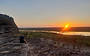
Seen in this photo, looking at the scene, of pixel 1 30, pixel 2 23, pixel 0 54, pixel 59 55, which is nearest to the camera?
pixel 0 54

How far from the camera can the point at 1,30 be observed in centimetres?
2072

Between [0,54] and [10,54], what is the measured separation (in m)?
0.78

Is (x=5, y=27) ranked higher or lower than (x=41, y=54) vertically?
higher

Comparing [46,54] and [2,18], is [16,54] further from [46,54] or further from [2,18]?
[2,18]

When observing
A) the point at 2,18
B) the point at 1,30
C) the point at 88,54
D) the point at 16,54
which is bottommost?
the point at 88,54

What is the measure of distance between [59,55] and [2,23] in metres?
13.1

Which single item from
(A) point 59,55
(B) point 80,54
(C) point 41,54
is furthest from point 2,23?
(B) point 80,54

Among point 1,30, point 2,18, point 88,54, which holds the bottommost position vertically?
point 88,54

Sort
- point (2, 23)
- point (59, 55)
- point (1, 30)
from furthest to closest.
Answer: point (2, 23)
point (1, 30)
point (59, 55)

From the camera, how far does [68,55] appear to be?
1527 centimetres

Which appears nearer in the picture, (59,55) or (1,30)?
(59,55)

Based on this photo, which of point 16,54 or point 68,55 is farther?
point 68,55

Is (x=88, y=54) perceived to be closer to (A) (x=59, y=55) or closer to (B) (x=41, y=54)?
(A) (x=59, y=55)

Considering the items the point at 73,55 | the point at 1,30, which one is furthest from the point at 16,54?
the point at 1,30
